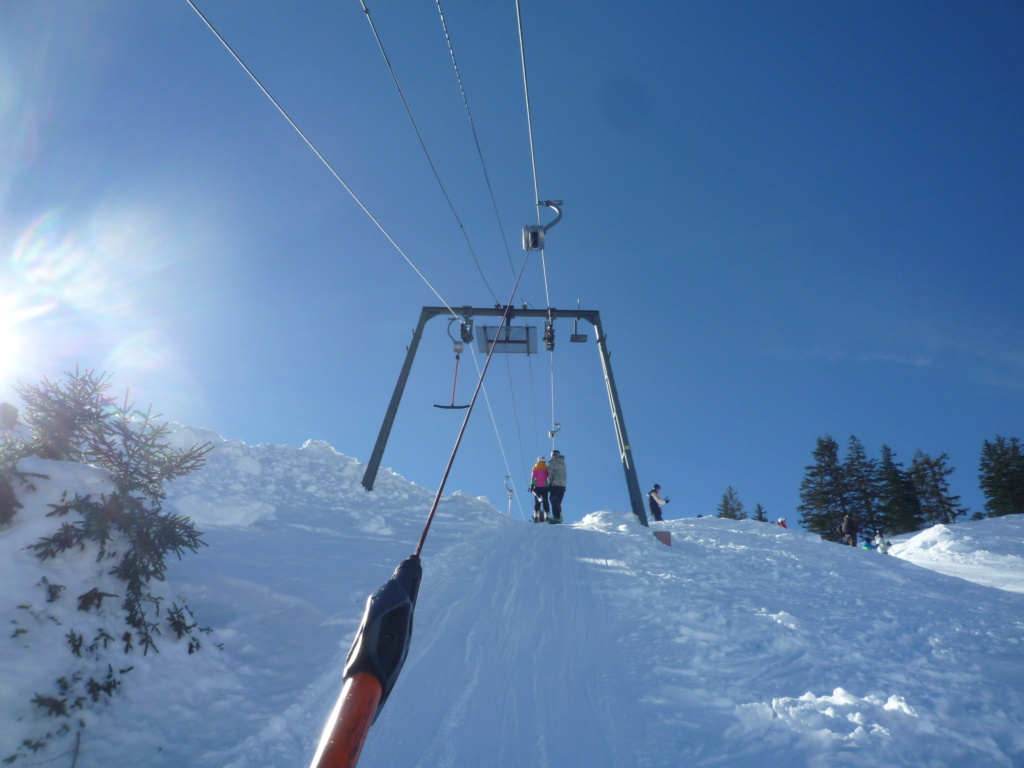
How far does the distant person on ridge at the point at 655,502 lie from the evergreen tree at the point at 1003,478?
39.3 m

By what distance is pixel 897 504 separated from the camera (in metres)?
39.9

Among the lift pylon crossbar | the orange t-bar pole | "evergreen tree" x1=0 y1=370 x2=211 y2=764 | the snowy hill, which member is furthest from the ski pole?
the lift pylon crossbar

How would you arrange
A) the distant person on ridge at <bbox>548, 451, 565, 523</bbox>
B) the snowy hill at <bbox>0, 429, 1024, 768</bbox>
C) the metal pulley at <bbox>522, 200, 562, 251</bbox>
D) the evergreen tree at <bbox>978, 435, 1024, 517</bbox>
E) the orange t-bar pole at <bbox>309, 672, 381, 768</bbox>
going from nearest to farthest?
the orange t-bar pole at <bbox>309, 672, 381, 768</bbox> → the snowy hill at <bbox>0, 429, 1024, 768</bbox> → the metal pulley at <bbox>522, 200, 562, 251</bbox> → the distant person on ridge at <bbox>548, 451, 565, 523</bbox> → the evergreen tree at <bbox>978, 435, 1024, 517</bbox>

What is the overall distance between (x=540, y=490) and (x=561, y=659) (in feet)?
33.6

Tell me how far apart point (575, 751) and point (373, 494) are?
10070 millimetres

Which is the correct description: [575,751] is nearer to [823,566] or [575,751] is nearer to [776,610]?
[776,610]

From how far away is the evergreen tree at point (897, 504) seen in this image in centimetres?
3944

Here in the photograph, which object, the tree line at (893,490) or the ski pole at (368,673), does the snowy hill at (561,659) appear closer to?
the ski pole at (368,673)

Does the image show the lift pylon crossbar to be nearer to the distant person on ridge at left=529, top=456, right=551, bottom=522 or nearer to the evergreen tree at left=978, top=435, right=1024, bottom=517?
the distant person on ridge at left=529, top=456, right=551, bottom=522

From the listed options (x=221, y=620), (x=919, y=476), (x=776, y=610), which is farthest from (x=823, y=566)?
(x=919, y=476)

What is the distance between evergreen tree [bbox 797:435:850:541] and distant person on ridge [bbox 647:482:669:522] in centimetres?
2961

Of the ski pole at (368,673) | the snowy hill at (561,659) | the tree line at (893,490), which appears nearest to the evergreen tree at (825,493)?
the tree line at (893,490)

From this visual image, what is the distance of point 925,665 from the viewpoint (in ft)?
15.9

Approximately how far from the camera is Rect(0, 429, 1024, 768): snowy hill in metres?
3.57
